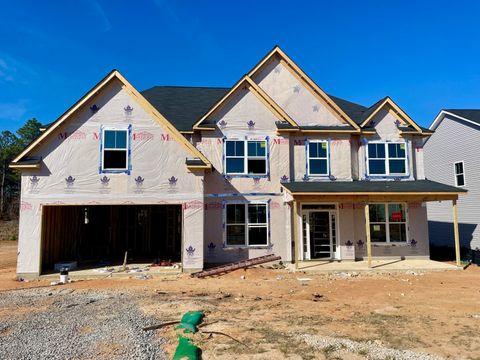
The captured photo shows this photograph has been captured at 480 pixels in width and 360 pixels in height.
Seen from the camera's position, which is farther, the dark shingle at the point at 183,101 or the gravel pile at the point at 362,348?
the dark shingle at the point at 183,101

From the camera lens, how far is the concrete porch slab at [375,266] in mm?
14797

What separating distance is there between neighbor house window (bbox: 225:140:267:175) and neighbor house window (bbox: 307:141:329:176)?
7.79 feet

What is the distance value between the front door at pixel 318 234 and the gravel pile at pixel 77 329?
9.30 metres

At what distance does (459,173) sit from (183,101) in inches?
689

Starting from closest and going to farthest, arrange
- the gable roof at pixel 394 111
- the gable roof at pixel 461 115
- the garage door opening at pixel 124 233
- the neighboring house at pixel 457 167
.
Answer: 1. the gable roof at pixel 394 111
2. the garage door opening at pixel 124 233
3. the neighboring house at pixel 457 167
4. the gable roof at pixel 461 115

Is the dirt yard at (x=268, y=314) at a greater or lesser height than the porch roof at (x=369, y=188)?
lesser

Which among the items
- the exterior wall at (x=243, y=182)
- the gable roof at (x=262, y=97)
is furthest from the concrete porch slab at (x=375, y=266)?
the gable roof at (x=262, y=97)

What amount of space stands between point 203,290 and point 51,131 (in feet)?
28.9

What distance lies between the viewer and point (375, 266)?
15484 millimetres

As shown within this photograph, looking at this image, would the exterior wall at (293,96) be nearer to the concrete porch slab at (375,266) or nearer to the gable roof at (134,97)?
the gable roof at (134,97)

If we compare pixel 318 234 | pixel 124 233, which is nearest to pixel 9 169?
pixel 124 233

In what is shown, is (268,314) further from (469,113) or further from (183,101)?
(469,113)

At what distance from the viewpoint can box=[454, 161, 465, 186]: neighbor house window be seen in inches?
840

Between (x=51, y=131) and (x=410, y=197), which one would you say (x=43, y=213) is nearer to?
(x=51, y=131)
